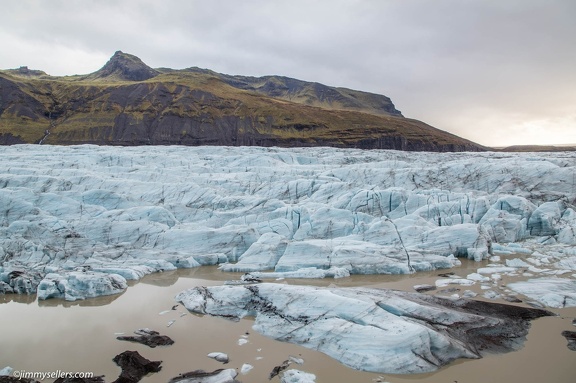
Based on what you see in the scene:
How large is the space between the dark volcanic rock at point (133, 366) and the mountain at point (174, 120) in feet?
216

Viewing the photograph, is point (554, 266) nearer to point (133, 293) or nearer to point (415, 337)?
point (415, 337)

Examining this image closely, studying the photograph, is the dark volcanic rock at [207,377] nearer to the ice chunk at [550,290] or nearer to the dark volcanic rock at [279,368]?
the dark volcanic rock at [279,368]

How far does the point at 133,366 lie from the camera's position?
760 centimetres

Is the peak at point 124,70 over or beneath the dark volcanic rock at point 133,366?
over

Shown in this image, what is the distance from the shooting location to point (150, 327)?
9.62 meters

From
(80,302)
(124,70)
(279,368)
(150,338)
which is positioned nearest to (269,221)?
(80,302)

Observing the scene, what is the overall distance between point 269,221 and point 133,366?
12.0m

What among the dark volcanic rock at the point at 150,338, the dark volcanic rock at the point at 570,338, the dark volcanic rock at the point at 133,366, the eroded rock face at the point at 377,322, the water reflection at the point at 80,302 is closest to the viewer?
the dark volcanic rock at the point at 133,366

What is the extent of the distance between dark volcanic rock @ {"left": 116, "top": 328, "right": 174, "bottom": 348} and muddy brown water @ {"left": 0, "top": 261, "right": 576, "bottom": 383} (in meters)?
0.17

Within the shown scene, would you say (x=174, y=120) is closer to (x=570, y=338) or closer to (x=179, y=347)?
(x=179, y=347)

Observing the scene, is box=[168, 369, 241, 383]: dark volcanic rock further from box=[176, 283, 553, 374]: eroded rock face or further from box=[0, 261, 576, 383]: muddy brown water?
box=[176, 283, 553, 374]: eroded rock face

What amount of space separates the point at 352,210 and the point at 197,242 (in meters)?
8.51

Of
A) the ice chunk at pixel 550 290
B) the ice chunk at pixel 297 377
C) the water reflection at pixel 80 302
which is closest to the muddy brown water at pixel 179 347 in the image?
the water reflection at pixel 80 302

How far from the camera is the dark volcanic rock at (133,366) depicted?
7.24 meters
